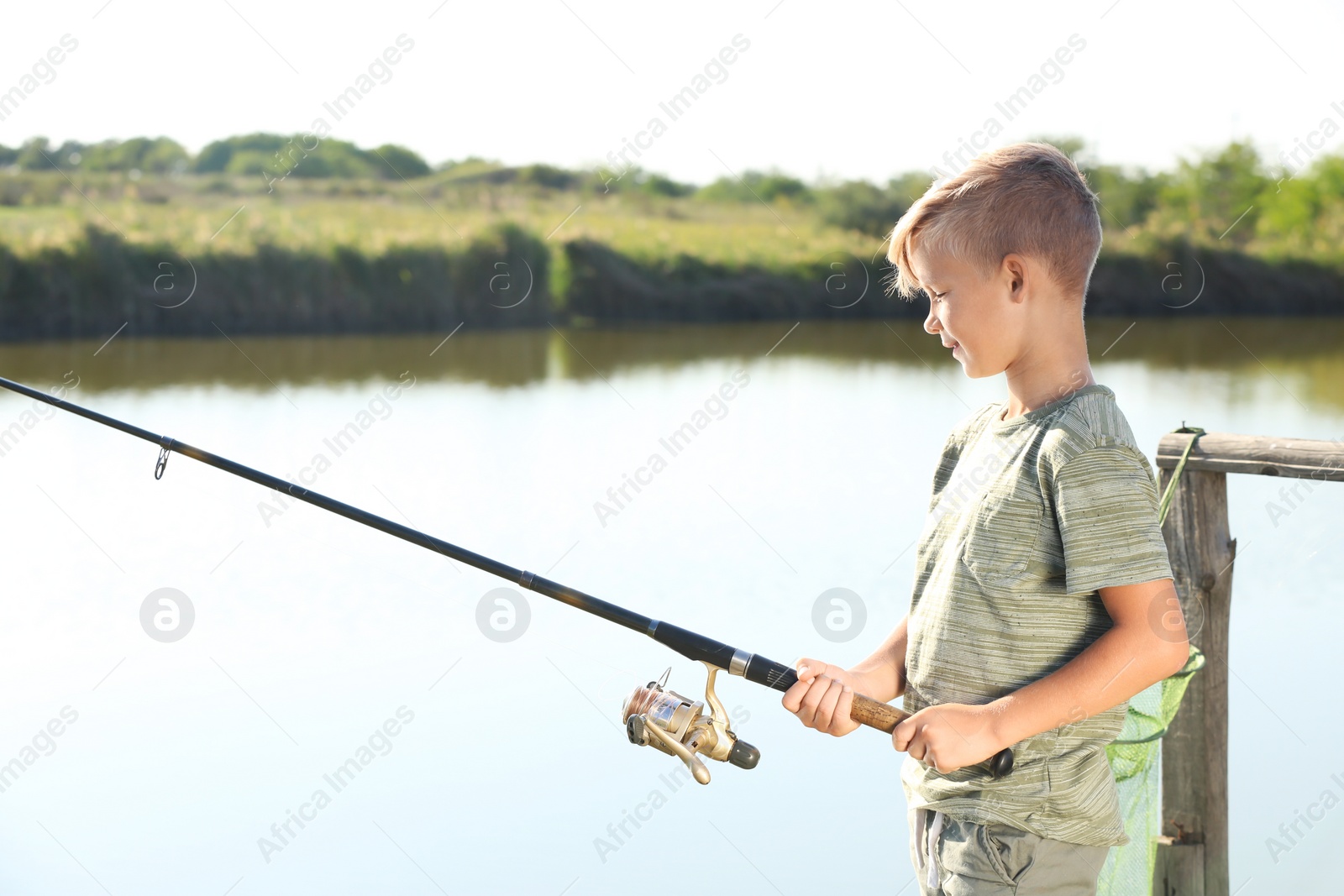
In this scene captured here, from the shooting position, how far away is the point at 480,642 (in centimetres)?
449

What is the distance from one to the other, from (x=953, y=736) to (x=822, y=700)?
0.41ft

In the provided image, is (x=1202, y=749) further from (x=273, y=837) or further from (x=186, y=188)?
(x=186, y=188)

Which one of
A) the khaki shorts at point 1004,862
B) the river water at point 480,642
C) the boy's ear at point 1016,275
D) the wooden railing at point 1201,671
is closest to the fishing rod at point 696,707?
the khaki shorts at point 1004,862

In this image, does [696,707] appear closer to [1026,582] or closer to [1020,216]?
[1026,582]

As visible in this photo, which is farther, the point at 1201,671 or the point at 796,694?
the point at 1201,671

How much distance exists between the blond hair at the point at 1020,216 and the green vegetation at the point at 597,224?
11891mm

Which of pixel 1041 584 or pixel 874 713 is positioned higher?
pixel 1041 584

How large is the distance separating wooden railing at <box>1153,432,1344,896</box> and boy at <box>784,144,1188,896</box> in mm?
867

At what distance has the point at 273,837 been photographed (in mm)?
3098

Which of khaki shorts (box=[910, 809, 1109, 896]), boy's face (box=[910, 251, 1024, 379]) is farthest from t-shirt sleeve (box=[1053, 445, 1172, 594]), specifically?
khaki shorts (box=[910, 809, 1109, 896])

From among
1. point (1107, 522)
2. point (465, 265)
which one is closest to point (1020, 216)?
point (1107, 522)

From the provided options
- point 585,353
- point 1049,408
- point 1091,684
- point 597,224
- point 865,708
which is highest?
point 597,224

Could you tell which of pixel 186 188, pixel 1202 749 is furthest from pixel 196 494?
pixel 186 188

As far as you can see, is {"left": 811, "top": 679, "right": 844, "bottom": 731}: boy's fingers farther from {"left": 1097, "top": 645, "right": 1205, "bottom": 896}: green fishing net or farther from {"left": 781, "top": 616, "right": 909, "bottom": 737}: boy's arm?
{"left": 1097, "top": 645, "right": 1205, "bottom": 896}: green fishing net
